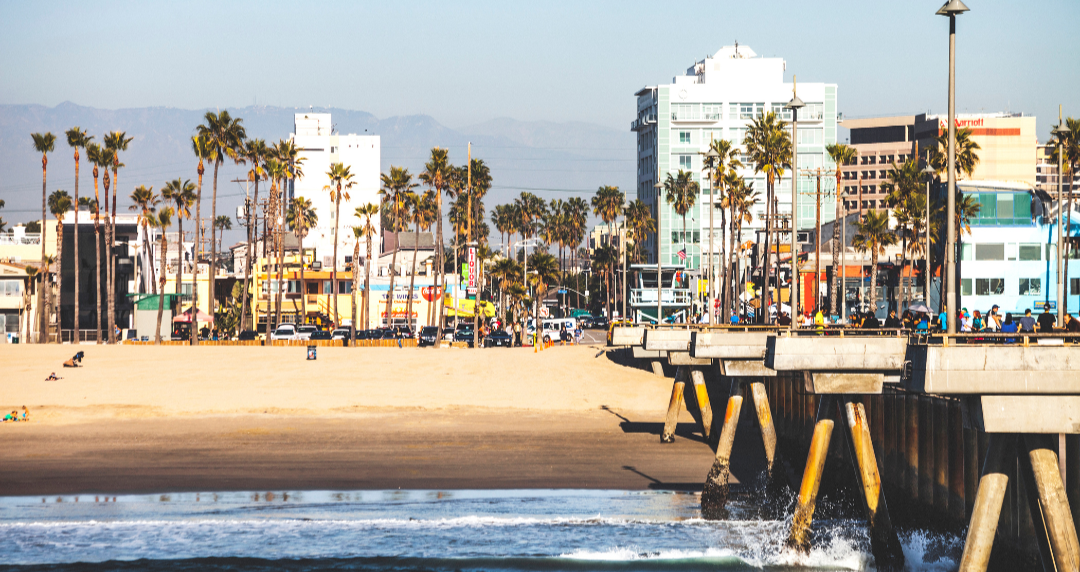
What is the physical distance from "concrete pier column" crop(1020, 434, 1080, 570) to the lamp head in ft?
23.0

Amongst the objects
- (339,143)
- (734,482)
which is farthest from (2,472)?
(339,143)

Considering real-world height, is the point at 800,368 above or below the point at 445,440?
above

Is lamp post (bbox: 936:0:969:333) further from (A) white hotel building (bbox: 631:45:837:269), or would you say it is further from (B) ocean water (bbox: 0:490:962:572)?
(A) white hotel building (bbox: 631:45:837:269)

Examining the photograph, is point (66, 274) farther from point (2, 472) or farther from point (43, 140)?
point (2, 472)

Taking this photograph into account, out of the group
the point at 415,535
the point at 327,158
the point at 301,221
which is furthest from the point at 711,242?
the point at 327,158

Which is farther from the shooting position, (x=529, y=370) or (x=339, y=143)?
(x=339, y=143)

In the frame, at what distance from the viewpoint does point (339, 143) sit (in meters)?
188

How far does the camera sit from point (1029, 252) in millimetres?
67188

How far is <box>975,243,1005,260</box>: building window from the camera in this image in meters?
67.3

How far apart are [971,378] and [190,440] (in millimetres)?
22177

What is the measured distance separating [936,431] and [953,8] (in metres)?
7.31

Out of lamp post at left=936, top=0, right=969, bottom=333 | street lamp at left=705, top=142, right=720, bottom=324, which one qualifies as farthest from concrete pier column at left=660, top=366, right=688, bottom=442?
street lamp at left=705, top=142, right=720, bottom=324

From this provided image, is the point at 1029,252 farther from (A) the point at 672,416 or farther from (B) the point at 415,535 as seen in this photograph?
(B) the point at 415,535

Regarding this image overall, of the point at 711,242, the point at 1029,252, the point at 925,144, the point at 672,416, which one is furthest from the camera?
the point at 925,144
